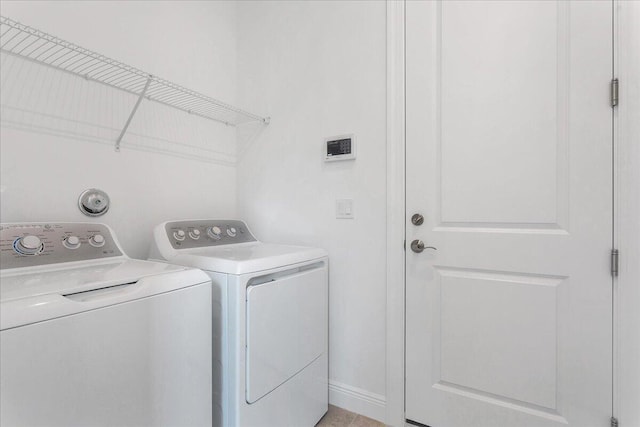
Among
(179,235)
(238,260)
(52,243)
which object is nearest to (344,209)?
(238,260)

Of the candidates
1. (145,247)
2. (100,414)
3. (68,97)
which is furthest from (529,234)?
(68,97)

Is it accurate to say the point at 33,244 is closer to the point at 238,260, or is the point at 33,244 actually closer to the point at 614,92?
the point at 238,260

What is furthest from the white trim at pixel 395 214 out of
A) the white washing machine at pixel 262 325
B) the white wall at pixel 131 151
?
the white wall at pixel 131 151

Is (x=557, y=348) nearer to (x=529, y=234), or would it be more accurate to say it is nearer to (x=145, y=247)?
(x=529, y=234)

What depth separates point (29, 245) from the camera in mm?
1062

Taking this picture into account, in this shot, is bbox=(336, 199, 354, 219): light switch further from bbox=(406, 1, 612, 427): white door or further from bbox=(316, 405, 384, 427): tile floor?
bbox=(316, 405, 384, 427): tile floor

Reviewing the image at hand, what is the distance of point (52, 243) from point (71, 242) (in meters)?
0.06

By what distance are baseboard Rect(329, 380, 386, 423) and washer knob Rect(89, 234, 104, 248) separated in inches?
53.5

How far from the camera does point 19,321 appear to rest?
676mm

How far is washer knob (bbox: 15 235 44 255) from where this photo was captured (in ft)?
3.41

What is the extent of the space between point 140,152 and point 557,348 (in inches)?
84.9

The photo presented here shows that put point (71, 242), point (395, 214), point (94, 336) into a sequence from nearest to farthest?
point (94, 336) → point (71, 242) → point (395, 214)

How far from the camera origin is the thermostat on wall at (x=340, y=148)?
1644mm

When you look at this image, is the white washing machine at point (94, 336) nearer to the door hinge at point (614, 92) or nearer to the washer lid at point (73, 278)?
the washer lid at point (73, 278)
